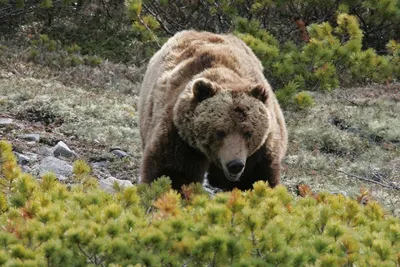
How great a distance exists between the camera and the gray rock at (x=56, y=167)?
7.09 m

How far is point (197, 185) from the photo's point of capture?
466 cm

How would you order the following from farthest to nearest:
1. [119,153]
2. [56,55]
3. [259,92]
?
1. [56,55]
2. [119,153]
3. [259,92]

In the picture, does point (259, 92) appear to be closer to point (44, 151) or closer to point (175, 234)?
point (175, 234)

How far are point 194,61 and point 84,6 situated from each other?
12129 millimetres

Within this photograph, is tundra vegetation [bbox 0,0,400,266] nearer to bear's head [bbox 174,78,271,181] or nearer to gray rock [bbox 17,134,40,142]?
gray rock [bbox 17,134,40,142]

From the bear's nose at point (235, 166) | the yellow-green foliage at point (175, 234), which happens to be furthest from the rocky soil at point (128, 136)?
the yellow-green foliage at point (175, 234)

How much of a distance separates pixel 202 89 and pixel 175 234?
7.19 feet

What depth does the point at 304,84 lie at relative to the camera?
12375 millimetres

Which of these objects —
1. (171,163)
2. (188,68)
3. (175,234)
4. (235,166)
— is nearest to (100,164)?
(188,68)

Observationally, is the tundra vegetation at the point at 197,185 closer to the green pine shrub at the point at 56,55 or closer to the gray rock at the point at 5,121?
the green pine shrub at the point at 56,55

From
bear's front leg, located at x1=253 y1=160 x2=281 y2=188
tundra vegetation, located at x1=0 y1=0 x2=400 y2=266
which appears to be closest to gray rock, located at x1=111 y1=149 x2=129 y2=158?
tundra vegetation, located at x1=0 y1=0 x2=400 y2=266

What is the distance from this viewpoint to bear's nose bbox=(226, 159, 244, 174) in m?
5.13

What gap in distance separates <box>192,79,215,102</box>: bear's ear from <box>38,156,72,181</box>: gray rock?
Answer: 6.90 ft

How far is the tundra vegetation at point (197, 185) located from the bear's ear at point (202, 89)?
970 millimetres
